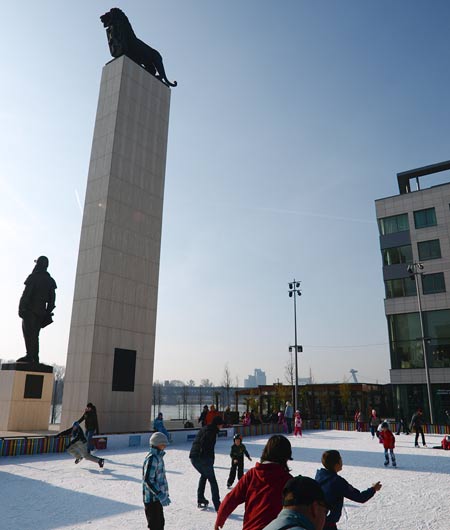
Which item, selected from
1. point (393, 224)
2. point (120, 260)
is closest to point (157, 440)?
point (120, 260)

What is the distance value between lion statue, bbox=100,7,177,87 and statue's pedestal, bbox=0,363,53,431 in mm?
19986

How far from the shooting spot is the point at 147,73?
2877 cm

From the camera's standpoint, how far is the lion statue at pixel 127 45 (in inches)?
1109

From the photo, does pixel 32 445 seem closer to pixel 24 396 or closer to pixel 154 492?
pixel 24 396

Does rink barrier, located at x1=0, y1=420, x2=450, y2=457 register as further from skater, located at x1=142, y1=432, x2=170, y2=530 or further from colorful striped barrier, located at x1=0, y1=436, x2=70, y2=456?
skater, located at x1=142, y1=432, x2=170, y2=530

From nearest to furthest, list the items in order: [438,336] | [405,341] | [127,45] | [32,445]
Result: [32,445], [127,45], [438,336], [405,341]

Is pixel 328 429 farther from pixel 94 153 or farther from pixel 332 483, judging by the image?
pixel 332 483

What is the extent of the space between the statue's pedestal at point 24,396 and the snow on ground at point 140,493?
5.73 metres

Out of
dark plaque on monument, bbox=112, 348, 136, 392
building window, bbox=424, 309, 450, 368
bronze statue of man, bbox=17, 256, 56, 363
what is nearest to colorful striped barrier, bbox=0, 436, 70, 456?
dark plaque on monument, bbox=112, 348, 136, 392

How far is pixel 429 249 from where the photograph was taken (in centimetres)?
4266

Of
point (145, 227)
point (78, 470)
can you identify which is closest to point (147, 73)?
point (145, 227)

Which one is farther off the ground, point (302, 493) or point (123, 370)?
point (123, 370)

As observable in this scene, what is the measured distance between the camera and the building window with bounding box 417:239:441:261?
138 feet

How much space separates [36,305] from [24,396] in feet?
15.1
